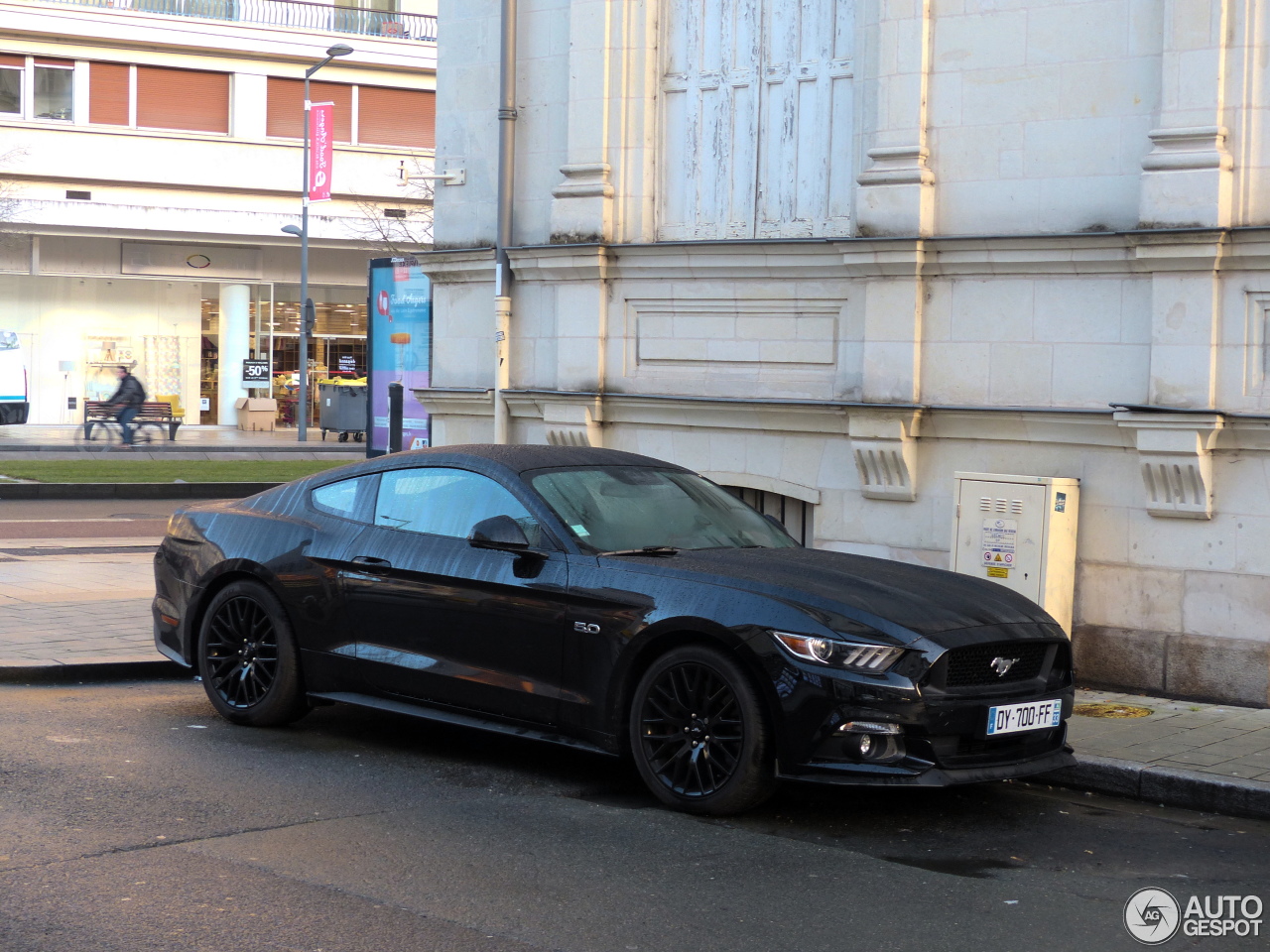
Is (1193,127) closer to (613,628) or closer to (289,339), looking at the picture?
(613,628)

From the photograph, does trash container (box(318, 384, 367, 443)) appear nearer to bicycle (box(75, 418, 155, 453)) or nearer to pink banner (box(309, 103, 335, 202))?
bicycle (box(75, 418, 155, 453))

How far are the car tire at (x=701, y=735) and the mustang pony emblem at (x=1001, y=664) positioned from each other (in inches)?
38.3

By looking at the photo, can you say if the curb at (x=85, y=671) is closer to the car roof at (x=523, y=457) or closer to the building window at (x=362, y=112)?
the car roof at (x=523, y=457)

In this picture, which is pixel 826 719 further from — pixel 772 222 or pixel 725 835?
pixel 772 222

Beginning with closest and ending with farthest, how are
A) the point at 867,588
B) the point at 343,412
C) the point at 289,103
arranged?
the point at 867,588 → the point at 343,412 → the point at 289,103

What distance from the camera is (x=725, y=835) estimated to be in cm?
580

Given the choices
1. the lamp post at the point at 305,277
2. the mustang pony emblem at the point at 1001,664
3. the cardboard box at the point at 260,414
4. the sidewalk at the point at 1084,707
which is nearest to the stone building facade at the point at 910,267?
the sidewalk at the point at 1084,707

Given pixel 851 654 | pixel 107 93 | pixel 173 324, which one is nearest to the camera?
pixel 851 654

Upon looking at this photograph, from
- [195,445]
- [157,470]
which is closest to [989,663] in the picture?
[157,470]

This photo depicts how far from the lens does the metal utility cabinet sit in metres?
8.86

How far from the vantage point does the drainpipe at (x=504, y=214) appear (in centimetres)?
1191

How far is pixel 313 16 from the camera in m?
40.7

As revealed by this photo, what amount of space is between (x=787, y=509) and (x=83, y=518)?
1084cm

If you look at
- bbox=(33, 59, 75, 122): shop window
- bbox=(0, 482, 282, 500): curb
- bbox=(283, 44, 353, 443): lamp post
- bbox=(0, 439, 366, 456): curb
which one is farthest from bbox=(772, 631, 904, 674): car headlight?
bbox=(33, 59, 75, 122): shop window
